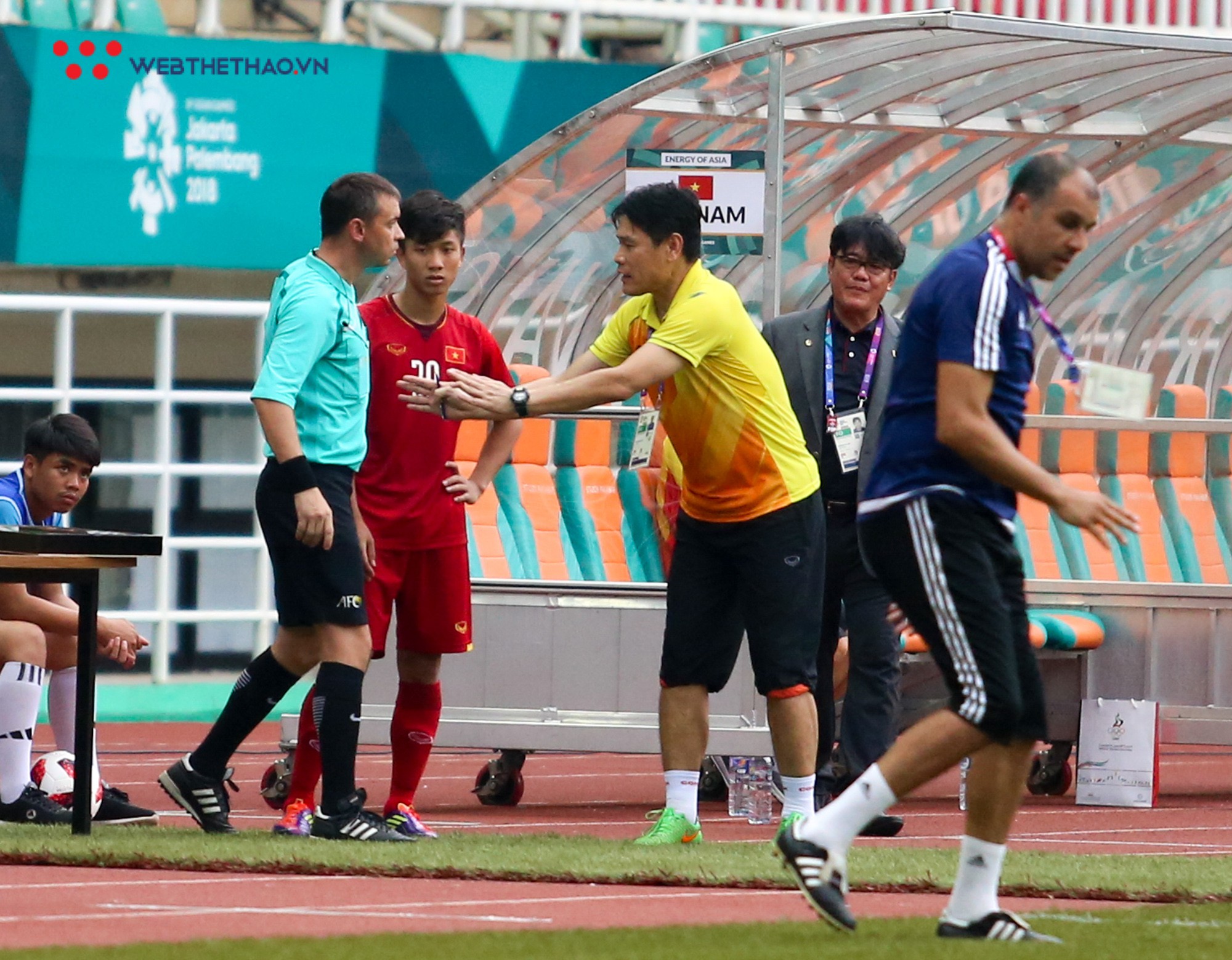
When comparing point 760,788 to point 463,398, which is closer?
point 463,398

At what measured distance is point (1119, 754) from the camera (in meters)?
10.0

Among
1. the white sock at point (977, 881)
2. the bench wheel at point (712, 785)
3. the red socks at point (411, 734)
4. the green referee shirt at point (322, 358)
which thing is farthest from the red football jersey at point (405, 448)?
the white sock at point (977, 881)

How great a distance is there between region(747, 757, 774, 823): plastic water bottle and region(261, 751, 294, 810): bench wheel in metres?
1.75

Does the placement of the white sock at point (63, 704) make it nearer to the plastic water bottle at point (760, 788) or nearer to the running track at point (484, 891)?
the running track at point (484, 891)

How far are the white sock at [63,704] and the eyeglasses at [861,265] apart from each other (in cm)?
301

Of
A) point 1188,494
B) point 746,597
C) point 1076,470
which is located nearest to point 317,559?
point 746,597

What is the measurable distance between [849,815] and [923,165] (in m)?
6.00

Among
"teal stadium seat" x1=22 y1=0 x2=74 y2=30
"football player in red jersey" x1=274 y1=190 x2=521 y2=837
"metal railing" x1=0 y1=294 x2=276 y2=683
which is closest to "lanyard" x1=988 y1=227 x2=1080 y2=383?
"football player in red jersey" x1=274 y1=190 x2=521 y2=837

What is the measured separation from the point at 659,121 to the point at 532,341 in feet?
4.33

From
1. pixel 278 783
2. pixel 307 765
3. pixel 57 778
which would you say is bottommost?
pixel 278 783

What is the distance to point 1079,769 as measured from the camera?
33.1 ft

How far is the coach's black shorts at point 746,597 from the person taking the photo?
7.50 meters

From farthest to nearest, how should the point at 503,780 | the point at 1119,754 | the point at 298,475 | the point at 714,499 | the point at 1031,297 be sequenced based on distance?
the point at 1119,754
the point at 503,780
the point at 714,499
the point at 298,475
the point at 1031,297

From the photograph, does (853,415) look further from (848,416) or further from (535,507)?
(535,507)
